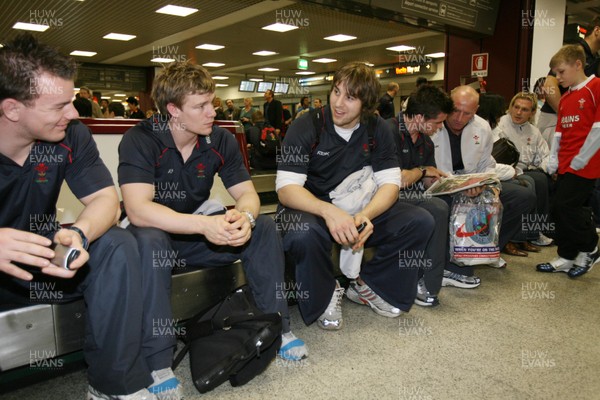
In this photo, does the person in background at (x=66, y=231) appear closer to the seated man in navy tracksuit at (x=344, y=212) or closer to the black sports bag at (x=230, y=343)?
the black sports bag at (x=230, y=343)

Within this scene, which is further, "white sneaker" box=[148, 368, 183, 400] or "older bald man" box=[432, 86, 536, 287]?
"older bald man" box=[432, 86, 536, 287]

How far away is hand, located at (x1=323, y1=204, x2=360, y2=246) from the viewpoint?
2.16 meters

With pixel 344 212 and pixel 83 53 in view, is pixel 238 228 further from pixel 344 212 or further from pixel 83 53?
pixel 83 53

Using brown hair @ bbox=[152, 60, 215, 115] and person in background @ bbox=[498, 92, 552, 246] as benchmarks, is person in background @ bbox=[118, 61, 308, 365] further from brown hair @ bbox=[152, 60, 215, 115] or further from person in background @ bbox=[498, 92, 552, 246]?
person in background @ bbox=[498, 92, 552, 246]

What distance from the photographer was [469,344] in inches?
85.9

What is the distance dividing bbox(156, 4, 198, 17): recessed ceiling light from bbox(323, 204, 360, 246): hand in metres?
7.35

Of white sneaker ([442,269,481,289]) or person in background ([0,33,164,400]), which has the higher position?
person in background ([0,33,164,400])

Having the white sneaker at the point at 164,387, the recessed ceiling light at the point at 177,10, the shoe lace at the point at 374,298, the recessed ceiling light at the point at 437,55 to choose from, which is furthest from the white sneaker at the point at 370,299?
the recessed ceiling light at the point at 437,55

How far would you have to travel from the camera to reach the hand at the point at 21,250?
4.29 feet

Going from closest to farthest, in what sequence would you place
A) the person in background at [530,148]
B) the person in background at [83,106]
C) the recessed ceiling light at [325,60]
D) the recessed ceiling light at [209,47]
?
the person in background at [530,148], the person in background at [83,106], the recessed ceiling light at [209,47], the recessed ceiling light at [325,60]

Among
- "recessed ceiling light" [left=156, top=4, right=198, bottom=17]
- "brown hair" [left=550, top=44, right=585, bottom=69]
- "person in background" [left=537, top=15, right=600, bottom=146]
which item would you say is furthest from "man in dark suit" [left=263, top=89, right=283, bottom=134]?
"brown hair" [left=550, top=44, right=585, bottom=69]

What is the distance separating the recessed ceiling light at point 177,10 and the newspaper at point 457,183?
23.0 ft

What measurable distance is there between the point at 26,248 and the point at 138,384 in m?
0.61

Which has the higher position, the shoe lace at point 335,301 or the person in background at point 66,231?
the person in background at point 66,231
